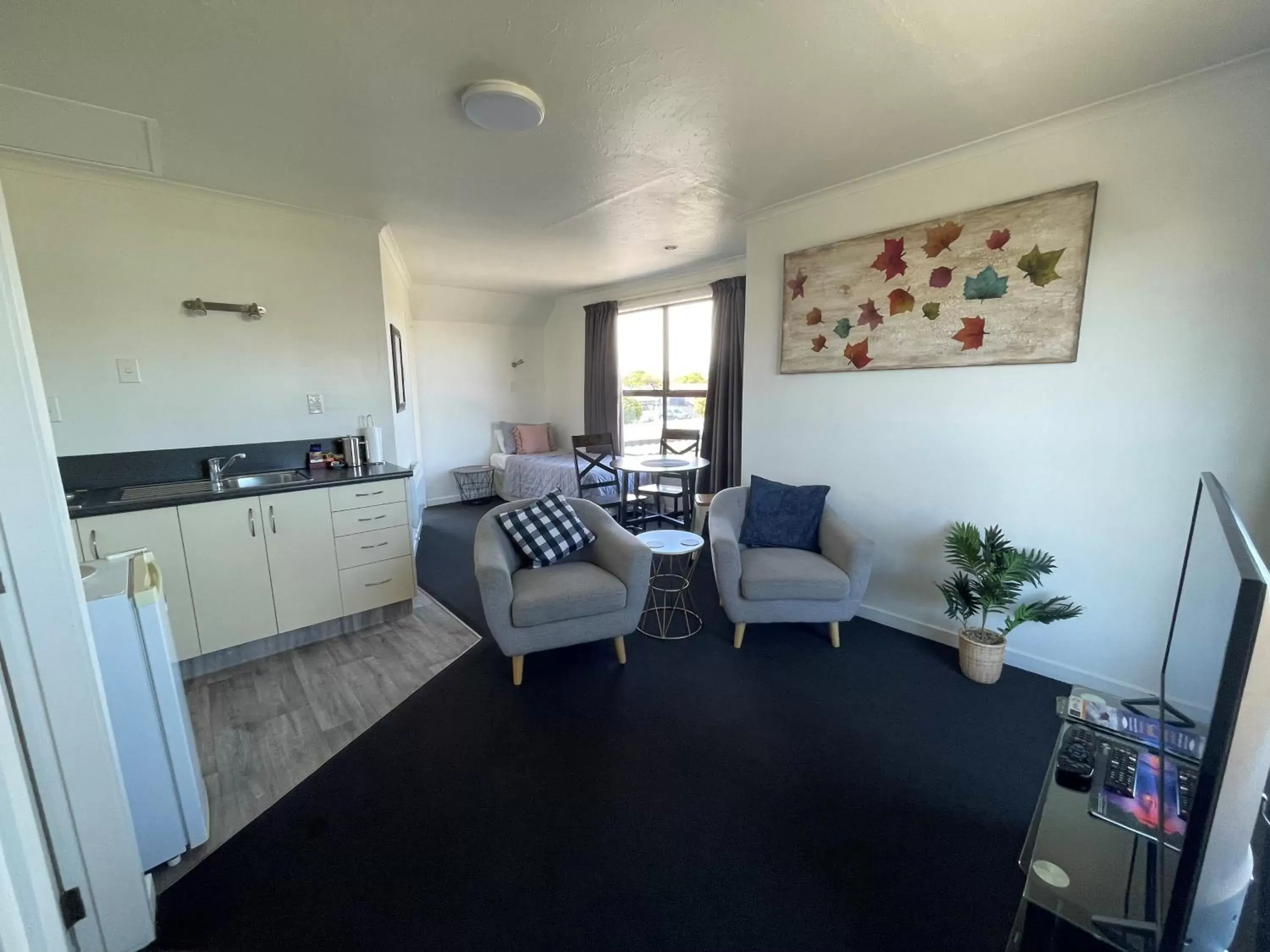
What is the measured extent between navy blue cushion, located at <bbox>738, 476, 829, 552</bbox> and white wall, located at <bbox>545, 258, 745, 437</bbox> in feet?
8.34

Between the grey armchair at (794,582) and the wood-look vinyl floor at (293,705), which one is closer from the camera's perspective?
the wood-look vinyl floor at (293,705)

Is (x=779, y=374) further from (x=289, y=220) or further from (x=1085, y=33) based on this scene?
(x=289, y=220)

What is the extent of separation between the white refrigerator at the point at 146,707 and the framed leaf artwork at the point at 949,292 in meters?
3.00

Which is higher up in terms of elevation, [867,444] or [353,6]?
[353,6]

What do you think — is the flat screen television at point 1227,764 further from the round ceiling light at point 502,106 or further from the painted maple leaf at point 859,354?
the round ceiling light at point 502,106

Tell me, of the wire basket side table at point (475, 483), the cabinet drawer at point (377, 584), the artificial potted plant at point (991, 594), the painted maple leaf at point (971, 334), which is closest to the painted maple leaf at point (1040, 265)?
the painted maple leaf at point (971, 334)

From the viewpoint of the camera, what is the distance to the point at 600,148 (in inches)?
84.9

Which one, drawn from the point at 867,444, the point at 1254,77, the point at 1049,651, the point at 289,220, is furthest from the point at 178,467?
the point at 1254,77

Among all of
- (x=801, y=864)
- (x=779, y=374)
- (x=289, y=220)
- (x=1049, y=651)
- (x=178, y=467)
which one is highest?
(x=289, y=220)

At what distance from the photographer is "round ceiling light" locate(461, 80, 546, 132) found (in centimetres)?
169

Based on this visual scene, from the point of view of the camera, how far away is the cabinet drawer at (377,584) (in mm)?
2695

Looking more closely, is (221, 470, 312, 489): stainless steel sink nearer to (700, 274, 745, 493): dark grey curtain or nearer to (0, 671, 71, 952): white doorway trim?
(0, 671, 71, 952): white doorway trim

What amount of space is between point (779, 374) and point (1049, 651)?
195 cm

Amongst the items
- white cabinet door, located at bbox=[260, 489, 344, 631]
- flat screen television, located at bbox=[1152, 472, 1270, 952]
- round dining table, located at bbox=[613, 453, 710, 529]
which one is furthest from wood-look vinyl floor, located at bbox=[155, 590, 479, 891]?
flat screen television, located at bbox=[1152, 472, 1270, 952]
